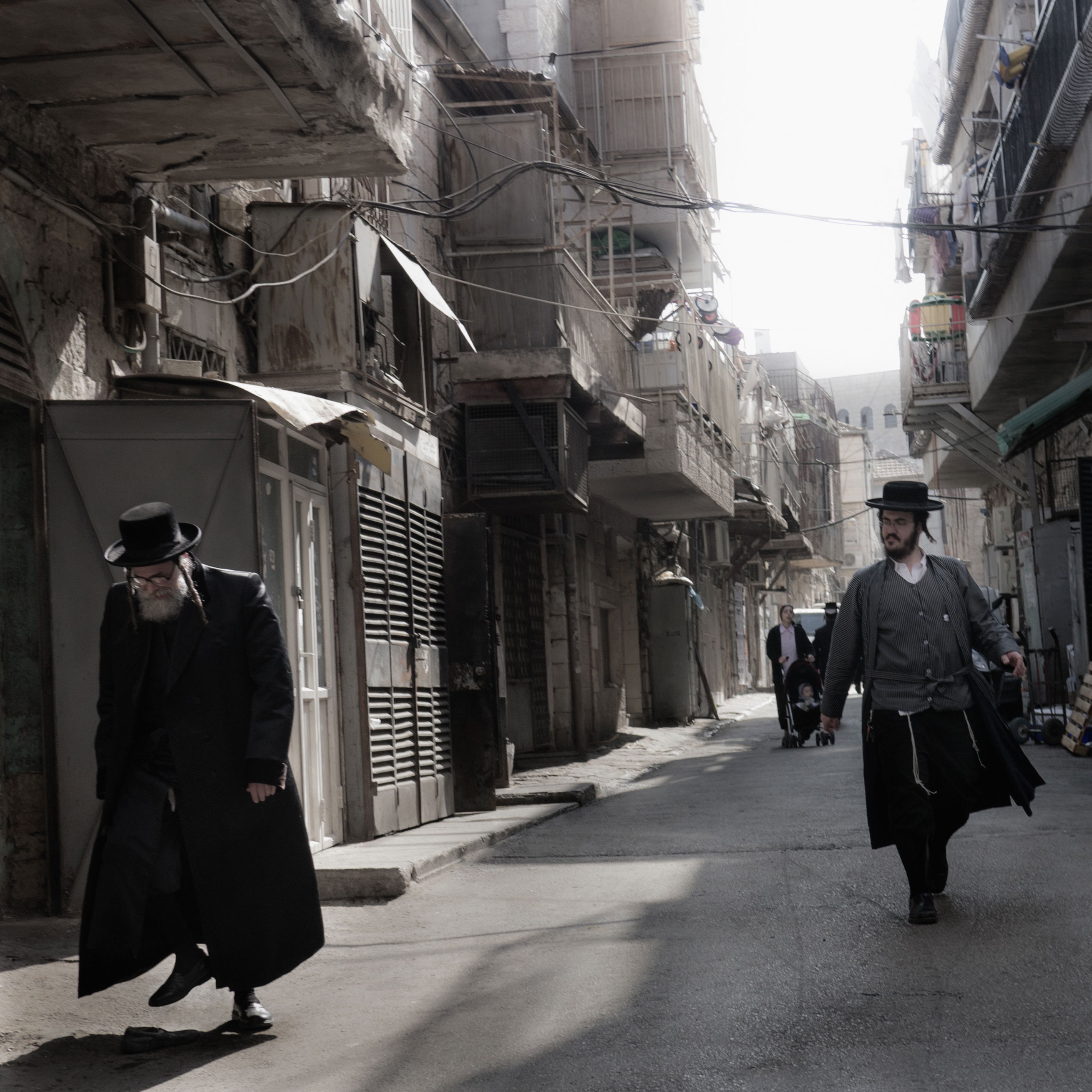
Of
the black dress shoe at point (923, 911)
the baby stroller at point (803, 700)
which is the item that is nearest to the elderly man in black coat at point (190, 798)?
the black dress shoe at point (923, 911)

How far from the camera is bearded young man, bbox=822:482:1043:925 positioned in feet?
22.1

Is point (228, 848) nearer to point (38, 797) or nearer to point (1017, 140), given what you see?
point (38, 797)

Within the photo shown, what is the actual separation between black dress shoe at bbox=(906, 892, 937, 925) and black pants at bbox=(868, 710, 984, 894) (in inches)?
6.3

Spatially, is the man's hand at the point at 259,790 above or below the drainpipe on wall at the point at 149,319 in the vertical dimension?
below

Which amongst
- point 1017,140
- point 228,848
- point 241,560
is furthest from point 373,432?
point 1017,140

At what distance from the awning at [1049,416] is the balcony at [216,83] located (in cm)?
1011

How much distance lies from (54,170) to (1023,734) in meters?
12.5

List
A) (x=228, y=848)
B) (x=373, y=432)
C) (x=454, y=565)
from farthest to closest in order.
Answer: (x=454, y=565)
(x=373, y=432)
(x=228, y=848)

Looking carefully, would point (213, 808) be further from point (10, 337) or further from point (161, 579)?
point (10, 337)

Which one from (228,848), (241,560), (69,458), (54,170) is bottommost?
(228,848)

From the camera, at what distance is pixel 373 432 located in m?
10.4

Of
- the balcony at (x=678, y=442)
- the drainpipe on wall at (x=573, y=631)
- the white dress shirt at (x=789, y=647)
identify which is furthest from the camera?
the balcony at (x=678, y=442)

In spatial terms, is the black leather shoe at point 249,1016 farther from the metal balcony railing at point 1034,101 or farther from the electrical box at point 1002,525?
the electrical box at point 1002,525

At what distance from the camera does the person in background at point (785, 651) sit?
62.7 feet
